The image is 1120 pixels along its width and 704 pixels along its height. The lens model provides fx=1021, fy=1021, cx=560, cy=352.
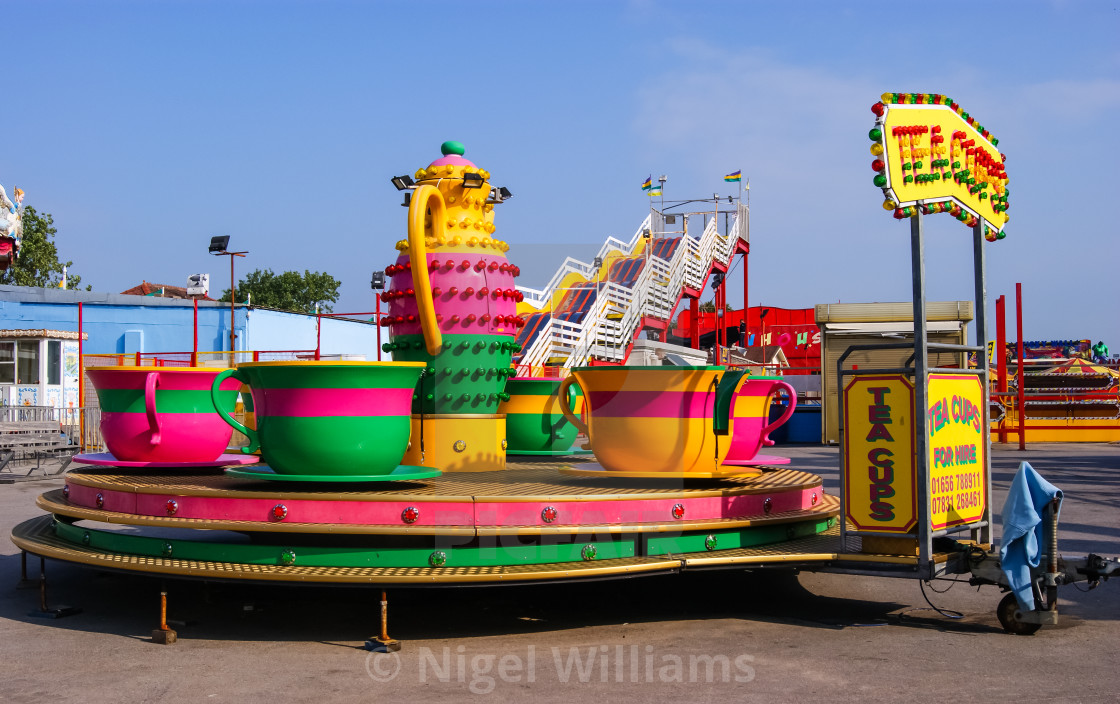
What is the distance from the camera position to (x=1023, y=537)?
20.1ft

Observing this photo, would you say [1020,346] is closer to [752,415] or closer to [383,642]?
[752,415]

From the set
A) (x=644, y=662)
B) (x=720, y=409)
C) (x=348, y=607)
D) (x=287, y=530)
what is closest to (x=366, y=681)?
(x=287, y=530)

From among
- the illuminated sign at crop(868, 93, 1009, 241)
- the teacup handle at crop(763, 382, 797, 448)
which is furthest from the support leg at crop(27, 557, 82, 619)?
the illuminated sign at crop(868, 93, 1009, 241)

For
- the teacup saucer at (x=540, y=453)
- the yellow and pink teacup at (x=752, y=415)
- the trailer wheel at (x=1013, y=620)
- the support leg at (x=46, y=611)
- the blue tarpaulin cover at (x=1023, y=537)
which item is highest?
the yellow and pink teacup at (x=752, y=415)

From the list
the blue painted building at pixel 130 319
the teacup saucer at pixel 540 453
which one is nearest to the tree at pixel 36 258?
the blue painted building at pixel 130 319

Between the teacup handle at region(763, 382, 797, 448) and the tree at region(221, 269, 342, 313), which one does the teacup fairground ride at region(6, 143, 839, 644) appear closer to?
the teacup handle at region(763, 382, 797, 448)

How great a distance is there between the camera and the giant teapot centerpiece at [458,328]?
27.1 ft

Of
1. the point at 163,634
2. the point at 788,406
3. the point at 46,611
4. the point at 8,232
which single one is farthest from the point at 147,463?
the point at 8,232

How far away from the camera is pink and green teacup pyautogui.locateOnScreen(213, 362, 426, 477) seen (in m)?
6.25

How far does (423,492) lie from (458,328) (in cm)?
230

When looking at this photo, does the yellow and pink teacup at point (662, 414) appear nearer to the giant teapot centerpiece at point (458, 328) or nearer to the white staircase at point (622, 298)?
the giant teapot centerpiece at point (458, 328)

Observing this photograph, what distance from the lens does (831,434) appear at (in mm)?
25750

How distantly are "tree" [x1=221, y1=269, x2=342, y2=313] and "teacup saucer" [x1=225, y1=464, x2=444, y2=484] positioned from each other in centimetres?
6950

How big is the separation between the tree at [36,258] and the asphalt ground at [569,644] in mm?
50172
